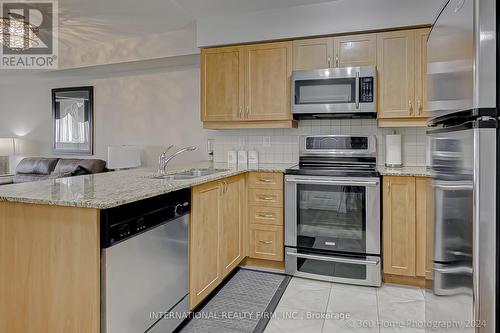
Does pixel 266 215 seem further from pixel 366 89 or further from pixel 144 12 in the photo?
pixel 144 12

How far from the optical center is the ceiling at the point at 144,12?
10.1ft

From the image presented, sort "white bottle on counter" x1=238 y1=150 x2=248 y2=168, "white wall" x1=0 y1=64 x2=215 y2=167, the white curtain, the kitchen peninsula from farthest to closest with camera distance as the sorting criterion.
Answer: the white curtain → "white wall" x1=0 y1=64 x2=215 y2=167 → "white bottle on counter" x1=238 y1=150 x2=248 y2=168 → the kitchen peninsula

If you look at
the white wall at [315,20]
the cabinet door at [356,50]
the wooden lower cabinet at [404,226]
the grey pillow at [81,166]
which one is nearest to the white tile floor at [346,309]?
the wooden lower cabinet at [404,226]

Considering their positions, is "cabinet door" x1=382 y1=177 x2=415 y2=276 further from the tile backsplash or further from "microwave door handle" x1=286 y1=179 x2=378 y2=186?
the tile backsplash

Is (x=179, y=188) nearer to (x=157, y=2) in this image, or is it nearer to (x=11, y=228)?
(x=11, y=228)

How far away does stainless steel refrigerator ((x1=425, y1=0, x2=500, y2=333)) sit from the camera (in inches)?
41.4

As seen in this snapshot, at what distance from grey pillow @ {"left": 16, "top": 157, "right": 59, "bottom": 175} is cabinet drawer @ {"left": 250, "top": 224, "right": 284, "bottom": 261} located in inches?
135

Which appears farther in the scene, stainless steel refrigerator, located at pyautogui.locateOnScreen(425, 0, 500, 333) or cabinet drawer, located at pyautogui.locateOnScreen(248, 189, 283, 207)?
cabinet drawer, located at pyautogui.locateOnScreen(248, 189, 283, 207)

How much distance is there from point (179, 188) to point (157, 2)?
2.06 metres

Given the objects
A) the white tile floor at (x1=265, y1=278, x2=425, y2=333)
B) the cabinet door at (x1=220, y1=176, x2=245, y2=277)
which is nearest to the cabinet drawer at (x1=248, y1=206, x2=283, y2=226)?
the cabinet door at (x1=220, y1=176, x2=245, y2=277)

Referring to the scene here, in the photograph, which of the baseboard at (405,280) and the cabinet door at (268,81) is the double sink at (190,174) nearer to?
the cabinet door at (268,81)

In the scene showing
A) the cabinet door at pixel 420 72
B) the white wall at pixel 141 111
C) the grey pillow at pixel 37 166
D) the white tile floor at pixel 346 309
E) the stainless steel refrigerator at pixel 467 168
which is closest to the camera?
the stainless steel refrigerator at pixel 467 168

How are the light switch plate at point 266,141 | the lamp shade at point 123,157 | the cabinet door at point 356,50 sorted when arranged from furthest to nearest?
the lamp shade at point 123,157, the light switch plate at point 266,141, the cabinet door at point 356,50

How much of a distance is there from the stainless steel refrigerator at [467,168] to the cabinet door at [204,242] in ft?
4.57
